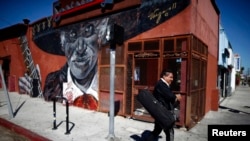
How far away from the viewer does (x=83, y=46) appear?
9.99 meters

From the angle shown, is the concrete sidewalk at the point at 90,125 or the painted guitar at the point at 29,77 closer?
the concrete sidewalk at the point at 90,125

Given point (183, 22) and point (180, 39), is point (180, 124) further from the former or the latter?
point (183, 22)

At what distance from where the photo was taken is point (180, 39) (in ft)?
22.4

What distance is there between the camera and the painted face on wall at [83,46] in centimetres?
945

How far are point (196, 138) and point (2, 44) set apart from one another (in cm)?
1667

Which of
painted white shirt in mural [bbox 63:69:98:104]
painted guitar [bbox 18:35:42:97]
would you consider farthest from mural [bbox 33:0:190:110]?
painted guitar [bbox 18:35:42:97]

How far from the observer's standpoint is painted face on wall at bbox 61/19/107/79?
9453mm

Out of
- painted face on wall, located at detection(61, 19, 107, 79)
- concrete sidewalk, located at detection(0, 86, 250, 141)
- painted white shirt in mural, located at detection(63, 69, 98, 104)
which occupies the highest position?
painted face on wall, located at detection(61, 19, 107, 79)

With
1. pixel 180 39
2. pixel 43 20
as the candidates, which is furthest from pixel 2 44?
pixel 180 39

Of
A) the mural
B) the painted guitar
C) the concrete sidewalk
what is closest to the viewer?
the concrete sidewalk

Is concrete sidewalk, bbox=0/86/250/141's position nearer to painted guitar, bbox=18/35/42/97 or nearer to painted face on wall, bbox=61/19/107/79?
painted face on wall, bbox=61/19/107/79

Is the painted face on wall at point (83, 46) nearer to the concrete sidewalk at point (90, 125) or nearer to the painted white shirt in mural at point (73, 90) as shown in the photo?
the painted white shirt in mural at point (73, 90)

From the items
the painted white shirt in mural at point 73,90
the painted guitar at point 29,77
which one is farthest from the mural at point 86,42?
the painted guitar at point 29,77

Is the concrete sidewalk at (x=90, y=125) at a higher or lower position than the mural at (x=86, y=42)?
lower
